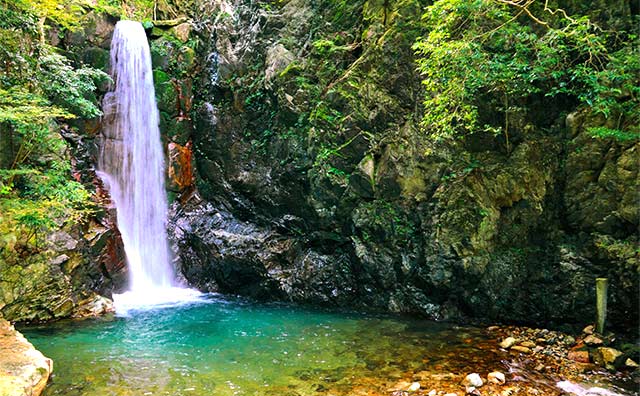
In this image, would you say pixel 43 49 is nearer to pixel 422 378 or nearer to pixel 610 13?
pixel 422 378

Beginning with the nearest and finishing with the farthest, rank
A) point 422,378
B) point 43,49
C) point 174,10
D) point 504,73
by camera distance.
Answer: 1. point 422,378
2. point 504,73
3. point 43,49
4. point 174,10

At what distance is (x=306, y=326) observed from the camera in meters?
9.09

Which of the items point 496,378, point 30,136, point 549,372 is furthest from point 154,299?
point 549,372

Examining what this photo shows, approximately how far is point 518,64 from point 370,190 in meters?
4.49

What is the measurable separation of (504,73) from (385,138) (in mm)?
3356

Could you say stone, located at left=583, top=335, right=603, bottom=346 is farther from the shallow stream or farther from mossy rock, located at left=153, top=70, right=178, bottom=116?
mossy rock, located at left=153, top=70, right=178, bottom=116

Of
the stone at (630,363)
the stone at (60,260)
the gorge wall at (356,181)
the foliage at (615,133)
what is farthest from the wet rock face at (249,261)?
the foliage at (615,133)

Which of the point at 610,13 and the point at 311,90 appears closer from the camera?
the point at 610,13

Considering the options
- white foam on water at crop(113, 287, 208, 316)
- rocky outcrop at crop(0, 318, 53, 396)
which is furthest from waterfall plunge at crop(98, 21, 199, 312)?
rocky outcrop at crop(0, 318, 53, 396)

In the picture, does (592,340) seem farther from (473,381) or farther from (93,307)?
(93,307)

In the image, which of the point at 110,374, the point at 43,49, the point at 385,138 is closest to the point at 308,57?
the point at 385,138

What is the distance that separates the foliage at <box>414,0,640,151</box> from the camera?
7047mm

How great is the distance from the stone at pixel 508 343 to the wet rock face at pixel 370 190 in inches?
51.2

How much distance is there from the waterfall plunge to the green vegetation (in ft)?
8.10
